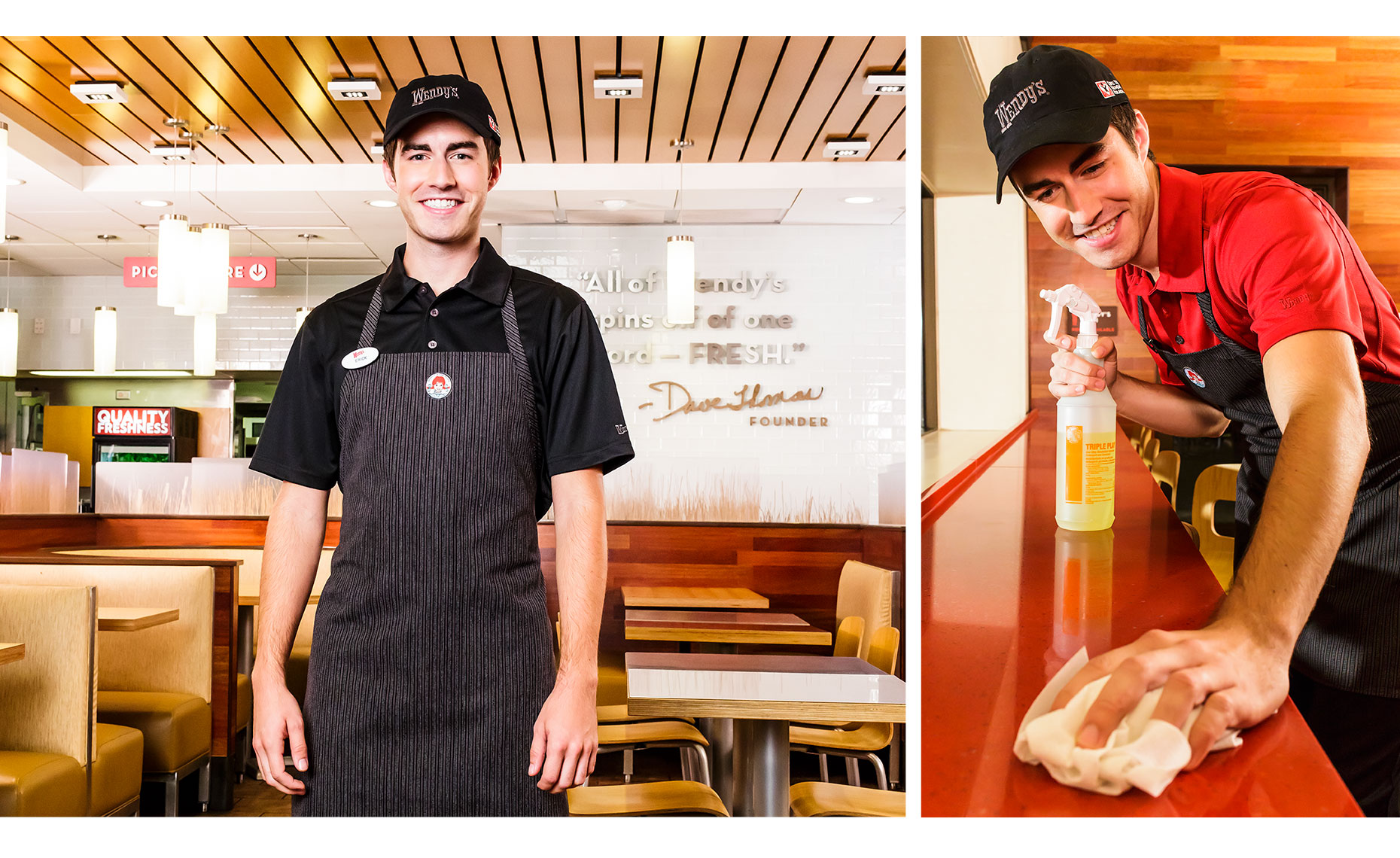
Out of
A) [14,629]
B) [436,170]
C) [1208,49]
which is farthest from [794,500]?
[436,170]

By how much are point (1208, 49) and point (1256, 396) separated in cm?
161

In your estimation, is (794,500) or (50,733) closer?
(50,733)

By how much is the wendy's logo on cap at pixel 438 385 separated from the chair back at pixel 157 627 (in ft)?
8.91

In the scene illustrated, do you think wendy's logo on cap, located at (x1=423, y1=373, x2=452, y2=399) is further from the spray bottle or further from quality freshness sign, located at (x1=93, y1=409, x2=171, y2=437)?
quality freshness sign, located at (x1=93, y1=409, x2=171, y2=437)

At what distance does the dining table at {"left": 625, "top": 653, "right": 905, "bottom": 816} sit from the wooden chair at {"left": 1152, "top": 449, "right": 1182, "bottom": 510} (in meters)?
2.23

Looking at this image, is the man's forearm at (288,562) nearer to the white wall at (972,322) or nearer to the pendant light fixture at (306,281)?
the white wall at (972,322)

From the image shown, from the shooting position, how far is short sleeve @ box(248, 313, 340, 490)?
1573 mm

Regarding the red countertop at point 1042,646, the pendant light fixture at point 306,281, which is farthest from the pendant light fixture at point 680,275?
the red countertop at point 1042,646

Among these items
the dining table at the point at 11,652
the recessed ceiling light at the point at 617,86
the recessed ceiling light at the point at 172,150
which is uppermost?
the recessed ceiling light at the point at 617,86
